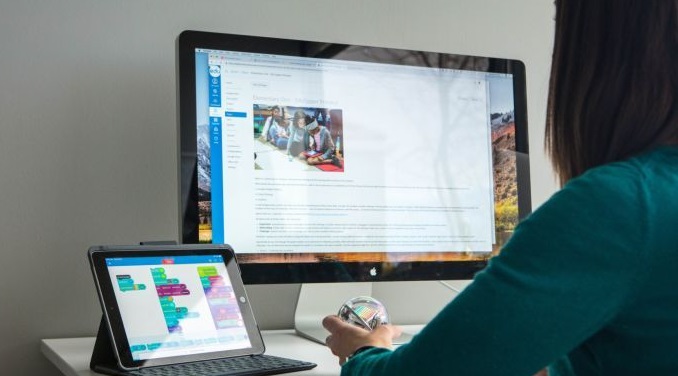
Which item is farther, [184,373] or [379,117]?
[379,117]

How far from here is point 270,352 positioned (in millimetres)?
1105

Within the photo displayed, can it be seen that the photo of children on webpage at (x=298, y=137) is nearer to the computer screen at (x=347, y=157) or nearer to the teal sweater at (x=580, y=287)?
the computer screen at (x=347, y=157)

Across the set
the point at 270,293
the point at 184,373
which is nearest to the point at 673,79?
the point at 184,373

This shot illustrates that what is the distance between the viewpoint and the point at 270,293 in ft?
4.67

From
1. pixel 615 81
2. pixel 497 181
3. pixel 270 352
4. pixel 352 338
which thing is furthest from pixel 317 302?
pixel 615 81

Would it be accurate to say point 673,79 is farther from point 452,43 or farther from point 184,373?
point 452,43

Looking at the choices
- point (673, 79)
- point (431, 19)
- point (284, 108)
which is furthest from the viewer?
point (431, 19)

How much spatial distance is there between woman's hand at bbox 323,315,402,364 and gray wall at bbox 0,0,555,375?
0.52 m

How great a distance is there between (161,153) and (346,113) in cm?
32

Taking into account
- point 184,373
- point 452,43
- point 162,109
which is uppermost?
point 452,43

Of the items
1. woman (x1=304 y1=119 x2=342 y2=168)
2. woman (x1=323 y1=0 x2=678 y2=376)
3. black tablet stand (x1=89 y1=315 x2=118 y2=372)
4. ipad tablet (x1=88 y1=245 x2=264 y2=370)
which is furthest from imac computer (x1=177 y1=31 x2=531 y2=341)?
woman (x1=323 y1=0 x2=678 y2=376)

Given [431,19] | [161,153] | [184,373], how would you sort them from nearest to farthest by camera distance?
1. [184,373]
2. [161,153]
3. [431,19]

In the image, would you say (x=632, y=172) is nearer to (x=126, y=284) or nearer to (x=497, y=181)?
(x=126, y=284)

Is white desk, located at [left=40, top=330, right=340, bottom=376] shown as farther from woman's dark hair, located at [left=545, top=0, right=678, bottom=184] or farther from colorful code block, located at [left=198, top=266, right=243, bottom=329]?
woman's dark hair, located at [left=545, top=0, right=678, bottom=184]
